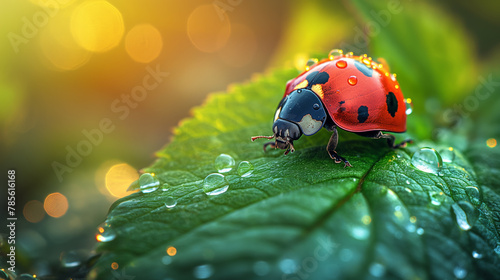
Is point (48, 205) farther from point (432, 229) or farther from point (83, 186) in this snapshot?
point (432, 229)

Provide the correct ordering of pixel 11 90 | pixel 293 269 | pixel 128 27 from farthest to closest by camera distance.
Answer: pixel 128 27, pixel 11 90, pixel 293 269

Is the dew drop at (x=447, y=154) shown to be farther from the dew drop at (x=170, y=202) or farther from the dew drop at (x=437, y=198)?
the dew drop at (x=170, y=202)

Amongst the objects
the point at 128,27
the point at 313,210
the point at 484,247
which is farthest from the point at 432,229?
the point at 128,27

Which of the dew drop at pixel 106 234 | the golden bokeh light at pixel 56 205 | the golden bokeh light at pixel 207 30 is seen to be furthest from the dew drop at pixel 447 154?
the golden bokeh light at pixel 207 30

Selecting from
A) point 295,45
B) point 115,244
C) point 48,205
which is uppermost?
point 295,45

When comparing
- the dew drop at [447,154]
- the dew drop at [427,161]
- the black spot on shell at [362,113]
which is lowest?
the dew drop at [447,154]

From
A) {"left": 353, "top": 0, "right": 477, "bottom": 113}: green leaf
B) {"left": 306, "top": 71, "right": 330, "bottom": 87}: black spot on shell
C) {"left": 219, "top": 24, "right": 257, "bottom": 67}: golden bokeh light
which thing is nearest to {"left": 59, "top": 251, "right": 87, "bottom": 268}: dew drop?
{"left": 306, "top": 71, "right": 330, "bottom": 87}: black spot on shell

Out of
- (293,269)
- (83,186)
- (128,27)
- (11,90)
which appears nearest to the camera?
(293,269)
